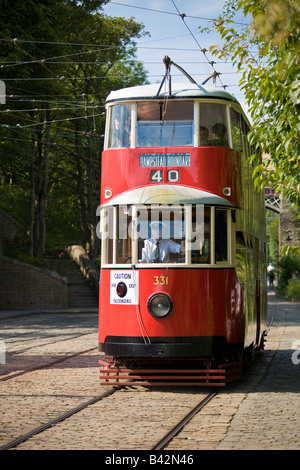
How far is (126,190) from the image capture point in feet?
40.7

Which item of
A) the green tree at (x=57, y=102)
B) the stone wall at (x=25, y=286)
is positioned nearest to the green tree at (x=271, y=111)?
the green tree at (x=57, y=102)

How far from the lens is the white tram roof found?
493 inches

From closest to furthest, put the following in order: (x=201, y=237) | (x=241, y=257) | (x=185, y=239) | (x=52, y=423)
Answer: (x=52, y=423), (x=185, y=239), (x=201, y=237), (x=241, y=257)

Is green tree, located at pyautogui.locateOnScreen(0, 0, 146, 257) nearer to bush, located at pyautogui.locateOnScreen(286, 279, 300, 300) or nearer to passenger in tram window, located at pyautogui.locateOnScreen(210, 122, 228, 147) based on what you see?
bush, located at pyautogui.locateOnScreen(286, 279, 300, 300)

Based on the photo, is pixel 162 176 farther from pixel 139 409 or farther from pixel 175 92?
pixel 139 409

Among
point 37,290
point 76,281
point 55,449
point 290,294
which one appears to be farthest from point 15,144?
point 55,449

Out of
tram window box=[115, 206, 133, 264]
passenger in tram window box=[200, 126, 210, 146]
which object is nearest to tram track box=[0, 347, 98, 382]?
tram window box=[115, 206, 133, 264]

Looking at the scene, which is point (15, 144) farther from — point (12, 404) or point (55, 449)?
point (55, 449)

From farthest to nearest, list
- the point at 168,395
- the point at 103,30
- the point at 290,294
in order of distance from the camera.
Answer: the point at 290,294 < the point at 103,30 < the point at 168,395

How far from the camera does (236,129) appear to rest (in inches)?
520

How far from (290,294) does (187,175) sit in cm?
3496

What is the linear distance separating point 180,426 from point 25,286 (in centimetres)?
2855

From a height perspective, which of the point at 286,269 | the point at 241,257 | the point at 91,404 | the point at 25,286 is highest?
the point at 286,269

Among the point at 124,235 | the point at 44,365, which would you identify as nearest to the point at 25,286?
the point at 44,365
